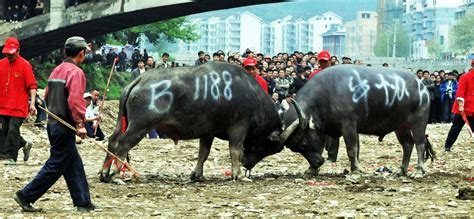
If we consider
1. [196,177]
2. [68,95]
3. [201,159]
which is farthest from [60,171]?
[201,159]

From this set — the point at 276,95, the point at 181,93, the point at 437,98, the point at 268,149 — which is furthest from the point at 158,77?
the point at 437,98

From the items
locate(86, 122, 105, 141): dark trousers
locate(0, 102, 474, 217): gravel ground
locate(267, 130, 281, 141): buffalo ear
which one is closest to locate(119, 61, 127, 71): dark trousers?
locate(86, 122, 105, 141): dark trousers

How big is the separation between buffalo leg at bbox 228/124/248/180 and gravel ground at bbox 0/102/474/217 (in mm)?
235

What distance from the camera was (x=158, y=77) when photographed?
59.6ft

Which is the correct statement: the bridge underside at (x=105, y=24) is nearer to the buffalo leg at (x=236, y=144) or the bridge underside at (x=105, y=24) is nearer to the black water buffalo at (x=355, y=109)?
the black water buffalo at (x=355, y=109)

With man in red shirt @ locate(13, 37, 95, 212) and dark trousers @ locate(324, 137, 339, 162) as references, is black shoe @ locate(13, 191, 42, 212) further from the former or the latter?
dark trousers @ locate(324, 137, 339, 162)

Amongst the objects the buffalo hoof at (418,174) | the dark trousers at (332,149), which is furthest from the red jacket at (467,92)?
the buffalo hoof at (418,174)

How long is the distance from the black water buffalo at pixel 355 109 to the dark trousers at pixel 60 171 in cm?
554

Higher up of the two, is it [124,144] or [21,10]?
[21,10]

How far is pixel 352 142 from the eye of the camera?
18891mm

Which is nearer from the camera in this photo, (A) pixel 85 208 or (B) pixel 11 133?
(A) pixel 85 208

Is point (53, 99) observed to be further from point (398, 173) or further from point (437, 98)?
point (437, 98)

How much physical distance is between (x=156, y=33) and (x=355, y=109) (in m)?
63.4

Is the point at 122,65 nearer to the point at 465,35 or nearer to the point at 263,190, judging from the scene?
the point at 263,190
